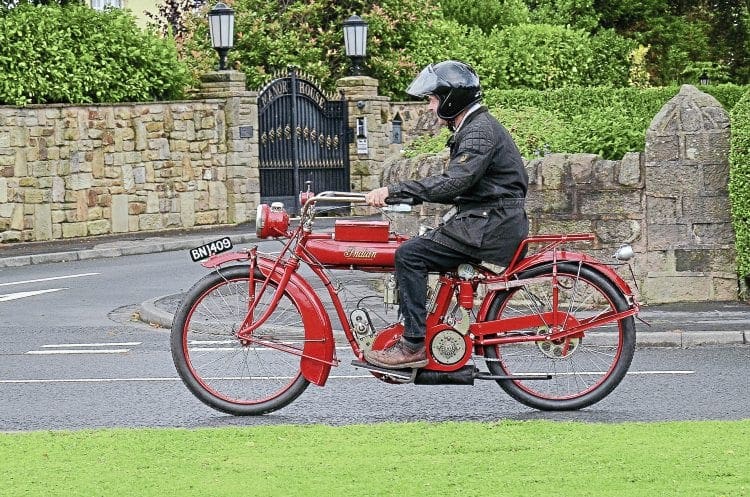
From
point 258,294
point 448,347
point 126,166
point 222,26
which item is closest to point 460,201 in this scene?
point 448,347

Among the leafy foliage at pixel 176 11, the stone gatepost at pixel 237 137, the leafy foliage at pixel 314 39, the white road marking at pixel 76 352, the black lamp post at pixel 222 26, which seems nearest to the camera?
the white road marking at pixel 76 352

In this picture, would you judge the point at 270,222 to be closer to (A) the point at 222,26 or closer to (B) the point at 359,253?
(B) the point at 359,253

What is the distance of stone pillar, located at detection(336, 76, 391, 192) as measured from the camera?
29.7m

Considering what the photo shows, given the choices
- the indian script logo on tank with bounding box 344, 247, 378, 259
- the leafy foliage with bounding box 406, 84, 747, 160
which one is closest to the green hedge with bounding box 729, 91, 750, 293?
the leafy foliage with bounding box 406, 84, 747, 160

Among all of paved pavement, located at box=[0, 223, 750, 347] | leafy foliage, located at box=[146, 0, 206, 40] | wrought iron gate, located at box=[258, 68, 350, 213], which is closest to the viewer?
paved pavement, located at box=[0, 223, 750, 347]

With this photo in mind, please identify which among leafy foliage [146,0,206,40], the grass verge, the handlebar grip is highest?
leafy foliage [146,0,206,40]

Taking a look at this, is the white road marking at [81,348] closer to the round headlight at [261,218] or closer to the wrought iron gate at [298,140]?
the round headlight at [261,218]

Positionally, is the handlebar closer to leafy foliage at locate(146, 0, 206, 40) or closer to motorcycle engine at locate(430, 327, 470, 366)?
motorcycle engine at locate(430, 327, 470, 366)

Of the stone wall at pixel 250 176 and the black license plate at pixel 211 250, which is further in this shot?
the stone wall at pixel 250 176

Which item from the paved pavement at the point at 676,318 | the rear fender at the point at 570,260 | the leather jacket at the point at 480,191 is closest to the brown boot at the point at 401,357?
the leather jacket at the point at 480,191

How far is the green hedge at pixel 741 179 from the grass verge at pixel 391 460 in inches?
209

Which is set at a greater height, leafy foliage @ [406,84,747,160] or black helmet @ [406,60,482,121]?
black helmet @ [406,60,482,121]

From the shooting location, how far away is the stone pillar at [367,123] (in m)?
29.7

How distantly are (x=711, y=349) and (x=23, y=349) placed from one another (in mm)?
5279
